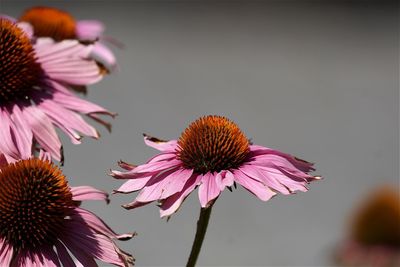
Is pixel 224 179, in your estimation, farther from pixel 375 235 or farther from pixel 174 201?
pixel 375 235

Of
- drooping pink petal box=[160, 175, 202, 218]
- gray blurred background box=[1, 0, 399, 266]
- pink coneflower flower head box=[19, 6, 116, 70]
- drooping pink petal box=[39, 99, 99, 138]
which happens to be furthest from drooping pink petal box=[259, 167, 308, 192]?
gray blurred background box=[1, 0, 399, 266]

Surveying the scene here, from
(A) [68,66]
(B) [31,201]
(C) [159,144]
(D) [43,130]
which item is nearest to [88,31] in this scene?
(A) [68,66]

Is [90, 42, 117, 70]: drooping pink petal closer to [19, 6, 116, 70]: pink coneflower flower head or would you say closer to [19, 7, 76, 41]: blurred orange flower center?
[19, 6, 116, 70]: pink coneflower flower head

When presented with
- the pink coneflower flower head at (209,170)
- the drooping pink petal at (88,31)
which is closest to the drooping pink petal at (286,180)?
the pink coneflower flower head at (209,170)

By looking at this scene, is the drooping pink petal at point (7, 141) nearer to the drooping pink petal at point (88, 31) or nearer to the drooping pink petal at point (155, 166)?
the drooping pink petal at point (155, 166)

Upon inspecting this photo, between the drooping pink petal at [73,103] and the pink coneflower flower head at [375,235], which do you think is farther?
the pink coneflower flower head at [375,235]

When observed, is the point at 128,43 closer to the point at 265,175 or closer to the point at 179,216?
the point at 179,216
